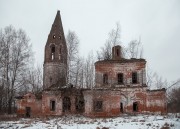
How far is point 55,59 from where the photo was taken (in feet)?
124

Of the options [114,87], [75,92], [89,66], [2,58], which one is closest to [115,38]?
[89,66]

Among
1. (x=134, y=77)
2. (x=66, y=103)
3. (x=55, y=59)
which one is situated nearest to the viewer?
(x=66, y=103)

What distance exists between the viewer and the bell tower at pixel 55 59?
37.3 m

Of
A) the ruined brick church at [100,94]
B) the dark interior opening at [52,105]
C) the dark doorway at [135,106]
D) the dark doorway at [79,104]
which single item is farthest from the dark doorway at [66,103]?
the dark doorway at [135,106]

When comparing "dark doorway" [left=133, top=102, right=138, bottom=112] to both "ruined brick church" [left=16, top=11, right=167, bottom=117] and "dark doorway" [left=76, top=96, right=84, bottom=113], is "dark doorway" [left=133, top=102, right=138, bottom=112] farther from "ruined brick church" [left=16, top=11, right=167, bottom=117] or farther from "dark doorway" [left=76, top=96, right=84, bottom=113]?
"dark doorway" [left=76, top=96, right=84, bottom=113]

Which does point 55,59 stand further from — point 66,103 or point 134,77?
point 134,77

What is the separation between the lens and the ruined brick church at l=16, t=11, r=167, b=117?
1276 inches

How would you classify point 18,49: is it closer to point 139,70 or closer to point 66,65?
point 66,65

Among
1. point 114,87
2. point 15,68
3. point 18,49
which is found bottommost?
point 114,87

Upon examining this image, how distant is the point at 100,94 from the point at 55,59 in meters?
8.80

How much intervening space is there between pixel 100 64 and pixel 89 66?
45.1ft

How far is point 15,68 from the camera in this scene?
37875 mm

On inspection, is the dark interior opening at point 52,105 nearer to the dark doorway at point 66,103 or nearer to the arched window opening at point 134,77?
the dark doorway at point 66,103

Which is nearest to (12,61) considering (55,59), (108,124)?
(55,59)
